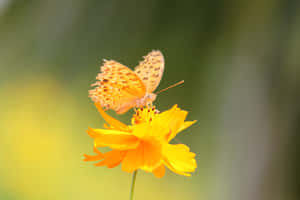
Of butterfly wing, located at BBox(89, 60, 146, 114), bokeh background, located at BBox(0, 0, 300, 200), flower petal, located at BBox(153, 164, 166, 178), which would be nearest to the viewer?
flower petal, located at BBox(153, 164, 166, 178)

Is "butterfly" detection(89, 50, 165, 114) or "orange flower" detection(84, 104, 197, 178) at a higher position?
"butterfly" detection(89, 50, 165, 114)

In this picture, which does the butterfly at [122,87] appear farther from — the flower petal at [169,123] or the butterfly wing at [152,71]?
the flower petal at [169,123]

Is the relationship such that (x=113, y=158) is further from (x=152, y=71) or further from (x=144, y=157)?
(x=152, y=71)

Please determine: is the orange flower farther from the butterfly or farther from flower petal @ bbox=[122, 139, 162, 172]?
the butterfly

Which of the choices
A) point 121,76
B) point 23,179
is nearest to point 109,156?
point 121,76

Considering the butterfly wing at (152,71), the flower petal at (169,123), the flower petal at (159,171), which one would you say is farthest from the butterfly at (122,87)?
the flower petal at (159,171)

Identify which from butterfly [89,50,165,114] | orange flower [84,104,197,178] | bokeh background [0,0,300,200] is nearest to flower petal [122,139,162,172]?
orange flower [84,104,197,178]

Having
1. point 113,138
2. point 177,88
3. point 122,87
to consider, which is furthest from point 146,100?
point 177,88

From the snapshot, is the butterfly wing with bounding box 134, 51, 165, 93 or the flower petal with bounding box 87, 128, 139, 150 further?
the butterfly wing with bounding box 134, 51, 165, 93
